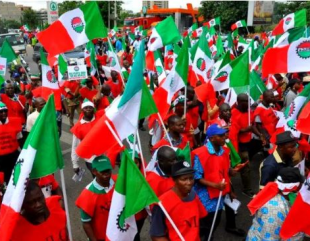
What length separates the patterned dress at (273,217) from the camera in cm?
295

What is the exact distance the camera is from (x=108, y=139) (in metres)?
3.39

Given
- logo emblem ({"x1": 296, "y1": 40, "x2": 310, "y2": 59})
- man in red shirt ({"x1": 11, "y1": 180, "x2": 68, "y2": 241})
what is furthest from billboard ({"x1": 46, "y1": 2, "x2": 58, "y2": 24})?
man in red shirt ({"x1": 11, "y1": 180, "x2": 68, "y2": 241})

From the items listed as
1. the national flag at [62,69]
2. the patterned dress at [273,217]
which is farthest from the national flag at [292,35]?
the patterned dress at [273,217]

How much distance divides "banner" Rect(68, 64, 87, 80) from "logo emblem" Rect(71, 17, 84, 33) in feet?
10.2

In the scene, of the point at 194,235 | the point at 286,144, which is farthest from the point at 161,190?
the point at 286,144

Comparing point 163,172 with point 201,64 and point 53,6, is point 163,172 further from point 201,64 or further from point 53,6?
point 53,6

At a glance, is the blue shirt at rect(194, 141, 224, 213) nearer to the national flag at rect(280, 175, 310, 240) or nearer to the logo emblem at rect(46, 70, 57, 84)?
the national flag at rect(280, 175, 310, 240)

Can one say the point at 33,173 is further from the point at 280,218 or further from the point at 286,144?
the point at 286,144

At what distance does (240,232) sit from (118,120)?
2553mm

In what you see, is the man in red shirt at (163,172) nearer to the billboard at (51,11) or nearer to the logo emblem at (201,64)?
the logo emblem at (201,64)

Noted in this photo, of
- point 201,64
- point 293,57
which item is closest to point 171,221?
point 293,57

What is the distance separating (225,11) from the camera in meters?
44.7

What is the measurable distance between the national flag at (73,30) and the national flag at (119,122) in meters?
2.58

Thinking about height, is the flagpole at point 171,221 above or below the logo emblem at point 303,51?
below
